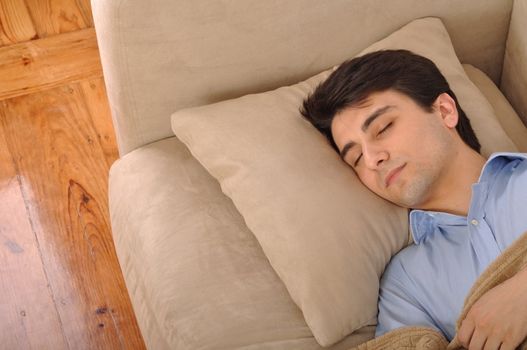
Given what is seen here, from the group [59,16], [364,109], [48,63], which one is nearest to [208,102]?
[364,109]

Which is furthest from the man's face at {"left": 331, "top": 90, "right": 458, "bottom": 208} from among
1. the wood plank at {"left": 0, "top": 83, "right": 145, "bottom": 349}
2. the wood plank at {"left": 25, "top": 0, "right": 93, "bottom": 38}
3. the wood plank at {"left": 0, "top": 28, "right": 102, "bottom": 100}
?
the wood plank at {"left": 25, "top": 0, "right": 93, "bottom": 38}

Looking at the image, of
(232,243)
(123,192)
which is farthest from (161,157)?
(232,243)

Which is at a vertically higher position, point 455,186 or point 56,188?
point 455,186

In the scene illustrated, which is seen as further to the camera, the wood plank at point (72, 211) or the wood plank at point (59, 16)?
the wood plank at point (59, 16)

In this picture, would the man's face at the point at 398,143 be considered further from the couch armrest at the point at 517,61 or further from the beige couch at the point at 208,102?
the couch armrest at the point at 517,61

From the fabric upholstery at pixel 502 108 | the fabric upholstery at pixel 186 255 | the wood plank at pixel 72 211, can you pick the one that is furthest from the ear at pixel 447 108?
the wood plank at pixel 72 211

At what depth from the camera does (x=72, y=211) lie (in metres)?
2.04

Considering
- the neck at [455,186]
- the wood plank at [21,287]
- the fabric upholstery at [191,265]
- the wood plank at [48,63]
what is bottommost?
the wood plank at [21,287]

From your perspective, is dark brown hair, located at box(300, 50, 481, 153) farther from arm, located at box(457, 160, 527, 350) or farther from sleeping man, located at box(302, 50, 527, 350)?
arm, located at box(457, 160, 527, 350)

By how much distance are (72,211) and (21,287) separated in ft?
0.86

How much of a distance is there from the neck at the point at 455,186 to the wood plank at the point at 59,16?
163 centimetres

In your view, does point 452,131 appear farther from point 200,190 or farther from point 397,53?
point 200,190

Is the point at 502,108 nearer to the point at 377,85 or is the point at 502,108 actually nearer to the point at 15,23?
the point at 377,85

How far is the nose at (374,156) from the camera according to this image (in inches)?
52.6
